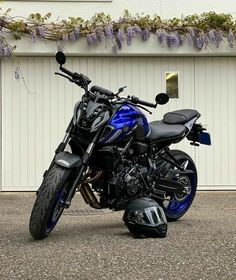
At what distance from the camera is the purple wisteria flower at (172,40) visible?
31.1ft

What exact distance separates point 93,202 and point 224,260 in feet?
4.90

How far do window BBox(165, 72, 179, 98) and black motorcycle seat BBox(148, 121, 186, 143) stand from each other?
3866mm

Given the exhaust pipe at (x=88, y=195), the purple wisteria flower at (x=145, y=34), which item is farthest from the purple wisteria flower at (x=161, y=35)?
the exhaust pipe at (x=88, y=195)

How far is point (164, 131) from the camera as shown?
19.4 ft

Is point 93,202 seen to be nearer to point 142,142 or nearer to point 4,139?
point 142,142

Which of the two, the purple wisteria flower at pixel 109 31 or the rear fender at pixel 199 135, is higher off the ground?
the purple wisteria flower at pixel 109 31

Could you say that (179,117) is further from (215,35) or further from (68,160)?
(215,35)

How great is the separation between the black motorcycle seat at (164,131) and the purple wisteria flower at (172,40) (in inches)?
145

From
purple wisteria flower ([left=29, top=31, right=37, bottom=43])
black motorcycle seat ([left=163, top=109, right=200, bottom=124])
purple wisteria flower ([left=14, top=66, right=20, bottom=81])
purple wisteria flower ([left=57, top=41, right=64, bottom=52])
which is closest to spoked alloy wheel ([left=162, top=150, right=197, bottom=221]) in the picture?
black motorcycle seat ([left=163, top=109, right=200, bottom=124])

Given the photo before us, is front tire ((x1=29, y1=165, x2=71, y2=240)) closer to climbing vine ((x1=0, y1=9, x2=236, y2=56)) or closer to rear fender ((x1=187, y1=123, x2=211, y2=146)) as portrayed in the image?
rear fender ((x1=187, y1=123, x2=211, y2=146))

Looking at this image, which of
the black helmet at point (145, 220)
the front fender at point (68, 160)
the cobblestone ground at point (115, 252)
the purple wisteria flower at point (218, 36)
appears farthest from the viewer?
the purple wisteria flower at point (218, 36)

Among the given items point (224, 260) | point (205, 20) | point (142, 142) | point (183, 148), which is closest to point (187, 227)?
point (142, 142)

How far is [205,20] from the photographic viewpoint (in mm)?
9641

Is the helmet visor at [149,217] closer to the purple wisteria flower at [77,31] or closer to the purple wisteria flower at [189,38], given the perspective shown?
the purple wisteria flower at [77,31]
